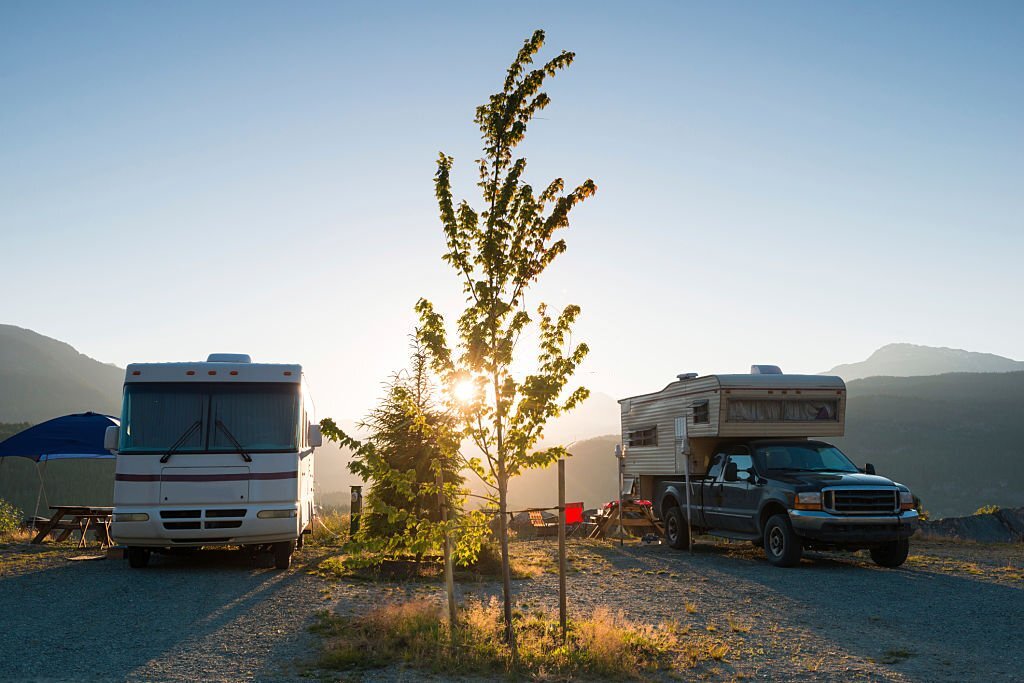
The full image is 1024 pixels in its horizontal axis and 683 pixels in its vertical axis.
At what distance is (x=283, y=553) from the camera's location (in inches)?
492

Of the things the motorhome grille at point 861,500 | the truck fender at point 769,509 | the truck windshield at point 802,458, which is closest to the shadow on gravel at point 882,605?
the truck fender at point 769,509

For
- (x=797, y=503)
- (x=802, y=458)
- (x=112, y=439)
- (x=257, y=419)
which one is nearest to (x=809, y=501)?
(x=797, y=503)

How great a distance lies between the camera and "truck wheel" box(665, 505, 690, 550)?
16.8 meters

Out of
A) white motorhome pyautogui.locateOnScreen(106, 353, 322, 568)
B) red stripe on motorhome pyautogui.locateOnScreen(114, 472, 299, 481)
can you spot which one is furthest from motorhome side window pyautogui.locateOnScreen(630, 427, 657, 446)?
red stripe on motorhome pyautogui.locateOnScreen(114, 472, 299, 481)

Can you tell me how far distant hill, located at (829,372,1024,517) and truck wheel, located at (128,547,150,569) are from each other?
103 metres

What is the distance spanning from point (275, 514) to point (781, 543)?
26.6 feet

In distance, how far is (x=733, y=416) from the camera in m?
15.5

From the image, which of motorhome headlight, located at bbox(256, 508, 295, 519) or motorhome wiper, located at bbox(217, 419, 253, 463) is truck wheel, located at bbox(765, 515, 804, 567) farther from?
motorhome wiper, located at bbox(217, 419, 253, 463)

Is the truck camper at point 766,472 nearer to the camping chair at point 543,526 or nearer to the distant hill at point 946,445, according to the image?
the camping chair at point 543,526

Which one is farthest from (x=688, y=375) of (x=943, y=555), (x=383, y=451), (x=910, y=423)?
(x=910, y=423)

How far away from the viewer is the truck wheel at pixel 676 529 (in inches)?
660

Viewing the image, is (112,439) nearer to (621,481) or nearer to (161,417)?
(161,417)

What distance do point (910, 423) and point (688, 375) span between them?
129m

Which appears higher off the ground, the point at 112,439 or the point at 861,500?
the point at 112,439
